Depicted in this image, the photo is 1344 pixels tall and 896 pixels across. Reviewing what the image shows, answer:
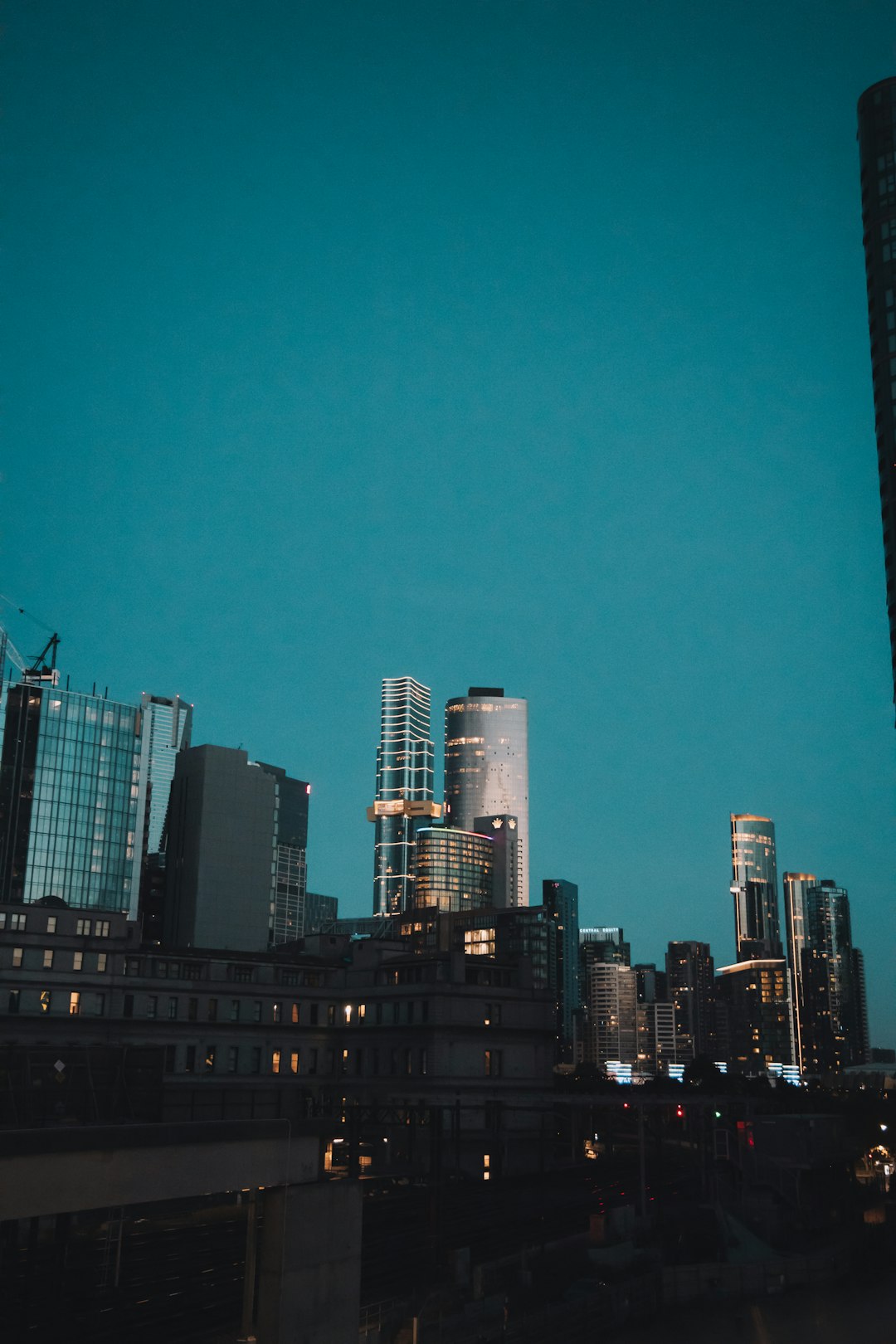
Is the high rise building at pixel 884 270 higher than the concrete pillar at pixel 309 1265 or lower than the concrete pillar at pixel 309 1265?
higher

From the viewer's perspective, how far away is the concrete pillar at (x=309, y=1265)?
99.7 feet

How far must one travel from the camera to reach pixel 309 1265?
102 ft

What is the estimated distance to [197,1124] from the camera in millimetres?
29750

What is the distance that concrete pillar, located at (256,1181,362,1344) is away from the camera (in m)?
30.4

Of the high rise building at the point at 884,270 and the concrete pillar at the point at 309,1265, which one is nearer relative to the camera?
the concrete pillar at the point at 309,1265

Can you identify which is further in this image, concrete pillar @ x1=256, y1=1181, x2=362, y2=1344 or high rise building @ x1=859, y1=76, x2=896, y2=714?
high rise building @ x1=859, y1=76, x2=896, y2=714

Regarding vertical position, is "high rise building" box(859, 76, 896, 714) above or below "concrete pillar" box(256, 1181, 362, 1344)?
above

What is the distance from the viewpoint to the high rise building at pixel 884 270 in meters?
123

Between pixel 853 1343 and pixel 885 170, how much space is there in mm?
117725

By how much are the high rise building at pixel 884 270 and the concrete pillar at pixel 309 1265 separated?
102169 millimetres

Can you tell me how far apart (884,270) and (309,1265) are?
409ft

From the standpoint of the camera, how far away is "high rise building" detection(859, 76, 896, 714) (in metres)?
123

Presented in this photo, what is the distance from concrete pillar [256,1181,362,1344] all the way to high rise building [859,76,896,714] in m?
102

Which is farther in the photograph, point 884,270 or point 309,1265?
point 884,270
